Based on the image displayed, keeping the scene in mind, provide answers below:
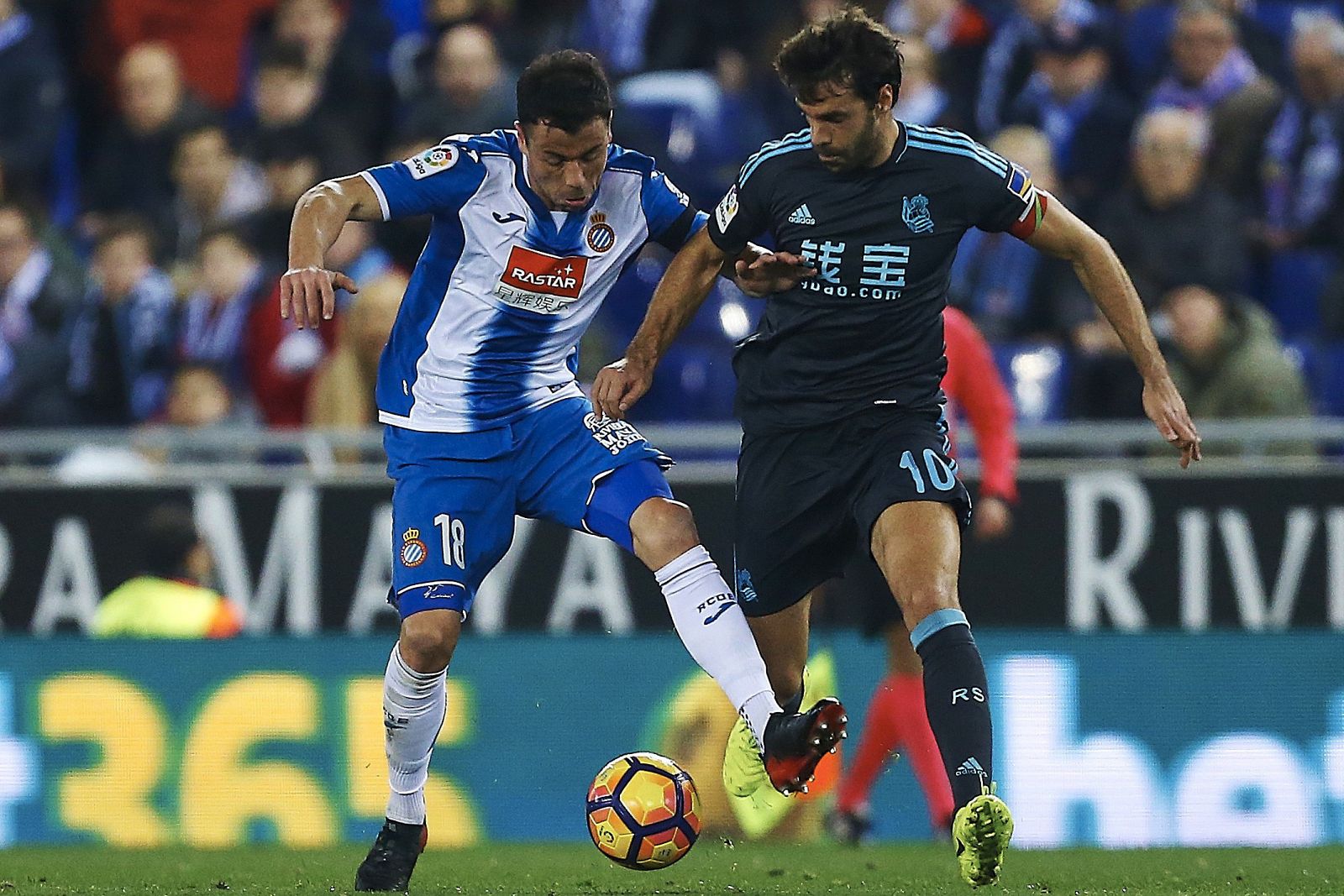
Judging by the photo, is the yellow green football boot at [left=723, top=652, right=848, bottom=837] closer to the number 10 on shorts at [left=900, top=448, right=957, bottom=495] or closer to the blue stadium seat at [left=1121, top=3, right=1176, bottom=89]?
the number 10 on shorts at [left=900, top=448, right=957, bottom=495]

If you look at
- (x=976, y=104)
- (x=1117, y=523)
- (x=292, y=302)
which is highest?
(x=976, y=104)

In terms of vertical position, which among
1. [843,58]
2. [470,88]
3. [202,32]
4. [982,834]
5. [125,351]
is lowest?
[982,834]

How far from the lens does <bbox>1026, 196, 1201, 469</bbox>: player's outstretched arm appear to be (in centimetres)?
580

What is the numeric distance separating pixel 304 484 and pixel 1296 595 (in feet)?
14.0

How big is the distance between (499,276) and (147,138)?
23.6 feet

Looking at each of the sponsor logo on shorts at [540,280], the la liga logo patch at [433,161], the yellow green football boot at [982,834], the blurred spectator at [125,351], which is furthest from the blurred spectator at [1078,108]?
the yellow green football boot at [982,834]

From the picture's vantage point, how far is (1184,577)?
8812 millimetres

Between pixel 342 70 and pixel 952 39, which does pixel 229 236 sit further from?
pixel 952 39

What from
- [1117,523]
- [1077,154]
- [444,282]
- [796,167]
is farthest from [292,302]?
[1077,154]

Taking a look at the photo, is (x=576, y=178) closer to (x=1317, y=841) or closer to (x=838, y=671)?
(x=838, y=671)

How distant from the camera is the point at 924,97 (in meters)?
11.0

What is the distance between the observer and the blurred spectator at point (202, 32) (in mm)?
13242

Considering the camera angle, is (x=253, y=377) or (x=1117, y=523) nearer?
(x=1117, y=523)

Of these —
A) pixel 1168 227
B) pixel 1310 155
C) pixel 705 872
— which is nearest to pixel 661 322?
pixel 705 872
